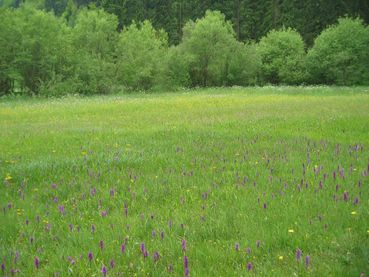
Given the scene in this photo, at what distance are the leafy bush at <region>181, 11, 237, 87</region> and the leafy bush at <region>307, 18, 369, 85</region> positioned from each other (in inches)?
533

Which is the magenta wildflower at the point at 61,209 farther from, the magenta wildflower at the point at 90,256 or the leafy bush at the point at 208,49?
the leafy bush at the point at 208,49

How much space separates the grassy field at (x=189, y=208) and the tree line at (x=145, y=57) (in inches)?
1464

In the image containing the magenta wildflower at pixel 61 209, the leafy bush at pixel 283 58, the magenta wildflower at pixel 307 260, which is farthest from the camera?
the leafy bush at pixel 283 58

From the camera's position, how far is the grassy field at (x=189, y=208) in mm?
4055

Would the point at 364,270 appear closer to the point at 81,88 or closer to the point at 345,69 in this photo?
the point at 81,88

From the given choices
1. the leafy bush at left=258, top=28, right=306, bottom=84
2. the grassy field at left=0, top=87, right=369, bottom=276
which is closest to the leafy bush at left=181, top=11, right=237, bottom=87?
the leafy bush at left=258, top=28, right=306, bottom=84

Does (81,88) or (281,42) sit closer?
(81,88)

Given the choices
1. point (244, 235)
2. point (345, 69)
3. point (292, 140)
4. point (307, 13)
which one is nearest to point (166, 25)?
point (307, 13)

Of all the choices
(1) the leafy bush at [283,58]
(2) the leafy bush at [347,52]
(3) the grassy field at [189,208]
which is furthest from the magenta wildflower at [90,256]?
(1) the leafy bush at [283,58]

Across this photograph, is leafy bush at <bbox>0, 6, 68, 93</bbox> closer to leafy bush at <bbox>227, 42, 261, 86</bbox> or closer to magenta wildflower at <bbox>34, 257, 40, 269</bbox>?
leafy bush at <bbox>227, 42, 261, 86</bbox>

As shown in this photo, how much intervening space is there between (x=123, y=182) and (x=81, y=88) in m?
43.5

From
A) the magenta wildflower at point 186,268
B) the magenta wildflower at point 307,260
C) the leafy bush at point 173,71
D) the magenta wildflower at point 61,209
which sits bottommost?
the magenta wildflower at point 61,209

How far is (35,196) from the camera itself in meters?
6.70

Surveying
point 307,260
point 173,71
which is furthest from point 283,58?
point 307,260
